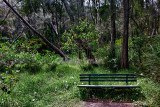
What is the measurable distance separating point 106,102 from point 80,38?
423cm

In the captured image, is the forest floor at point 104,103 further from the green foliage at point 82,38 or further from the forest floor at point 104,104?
the green foliage at point 82,38

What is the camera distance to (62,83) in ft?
17.6

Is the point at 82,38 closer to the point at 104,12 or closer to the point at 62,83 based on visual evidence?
the point at 62,83

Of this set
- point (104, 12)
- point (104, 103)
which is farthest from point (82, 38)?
point (104, 12)

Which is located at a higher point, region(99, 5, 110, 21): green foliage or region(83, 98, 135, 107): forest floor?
region(99, 5, 110, 21): green foliage

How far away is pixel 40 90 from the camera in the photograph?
16.7 feet

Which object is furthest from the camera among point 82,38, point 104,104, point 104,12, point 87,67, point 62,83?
point 104,12

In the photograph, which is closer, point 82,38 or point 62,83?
point 62,83

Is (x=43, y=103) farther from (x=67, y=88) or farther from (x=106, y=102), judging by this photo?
(x=106, y=102)

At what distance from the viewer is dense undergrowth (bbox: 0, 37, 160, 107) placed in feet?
12.9

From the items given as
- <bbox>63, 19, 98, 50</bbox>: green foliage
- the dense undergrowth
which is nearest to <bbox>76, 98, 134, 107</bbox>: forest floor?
the dense undergrowth

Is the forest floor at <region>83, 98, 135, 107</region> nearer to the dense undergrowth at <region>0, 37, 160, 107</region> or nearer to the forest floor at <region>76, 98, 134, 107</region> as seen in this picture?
the forest floor at <region>76, 98, 134, 107</region>

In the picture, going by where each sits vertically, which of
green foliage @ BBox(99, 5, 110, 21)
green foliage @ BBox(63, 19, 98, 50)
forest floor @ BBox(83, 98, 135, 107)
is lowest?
forest floor @ BBox(83, 98, 135, 107)

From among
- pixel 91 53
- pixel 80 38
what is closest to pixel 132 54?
pixel 91 53
